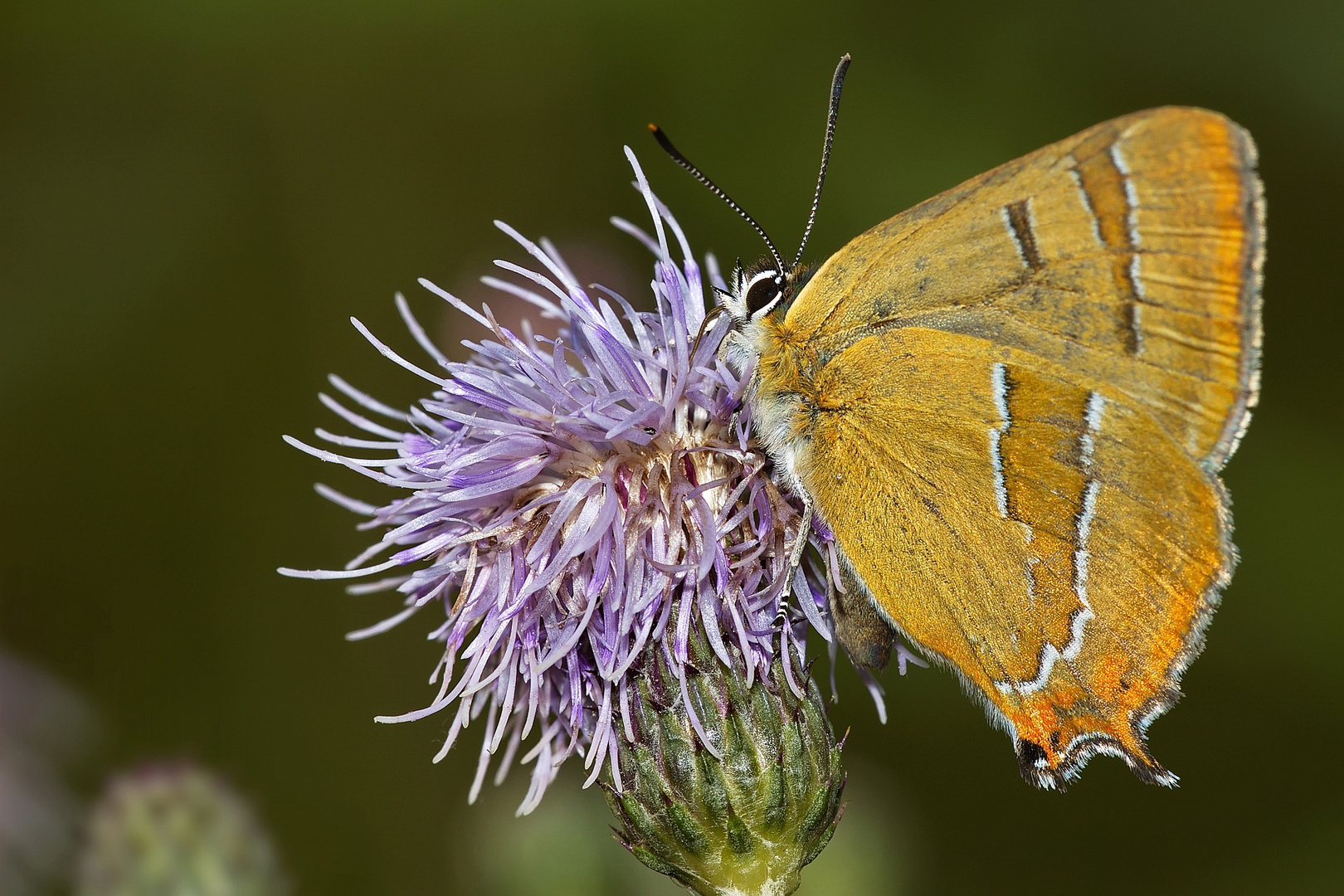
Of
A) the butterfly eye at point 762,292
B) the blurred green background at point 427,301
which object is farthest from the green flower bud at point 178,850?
the butterfly eye at point 762,292

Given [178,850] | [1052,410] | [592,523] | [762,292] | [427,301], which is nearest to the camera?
[1052,410]

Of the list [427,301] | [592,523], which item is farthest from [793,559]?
[427,301]

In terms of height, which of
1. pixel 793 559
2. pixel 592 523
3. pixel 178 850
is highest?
pixel 592 523

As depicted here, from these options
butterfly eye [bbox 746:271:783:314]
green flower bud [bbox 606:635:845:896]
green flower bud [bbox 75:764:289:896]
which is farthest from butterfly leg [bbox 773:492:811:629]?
green flower bud [bbox 75:764:289:896]

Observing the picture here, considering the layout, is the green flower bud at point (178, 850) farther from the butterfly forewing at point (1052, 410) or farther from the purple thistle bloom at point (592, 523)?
the butterfly forewing at point (1052, 410)

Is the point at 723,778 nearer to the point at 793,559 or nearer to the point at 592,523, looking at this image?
Result: the point at 793,559

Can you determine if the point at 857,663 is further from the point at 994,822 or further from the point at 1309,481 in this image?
the point at 1309,481

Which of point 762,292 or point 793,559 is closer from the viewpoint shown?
point 793,559

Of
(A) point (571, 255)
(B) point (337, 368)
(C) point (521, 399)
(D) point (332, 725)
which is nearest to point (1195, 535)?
(C) point (521, 399)
